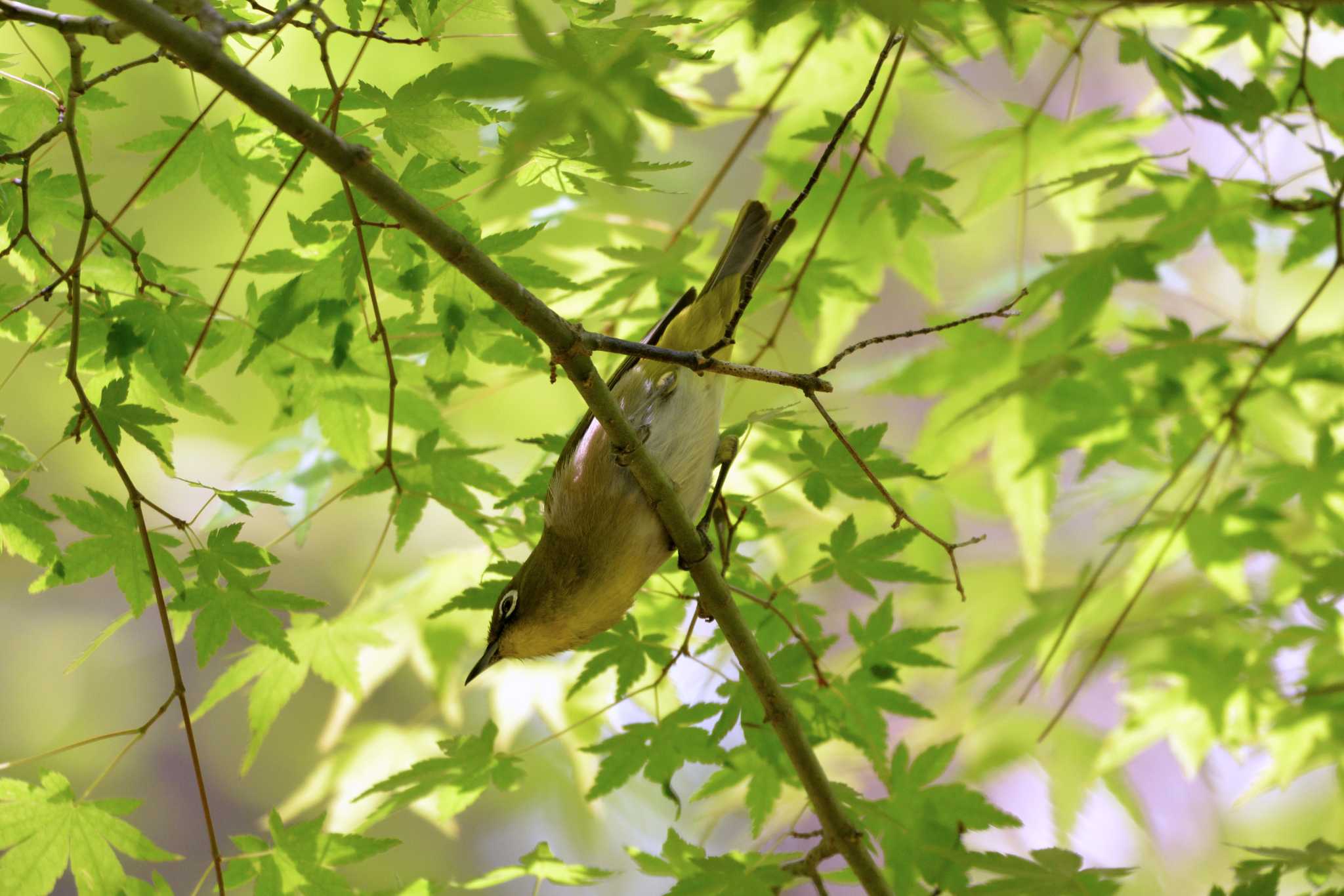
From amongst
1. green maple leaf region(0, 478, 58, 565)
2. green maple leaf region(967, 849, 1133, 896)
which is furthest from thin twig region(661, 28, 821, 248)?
green maple leaf region(967, 849, 1133, 896)

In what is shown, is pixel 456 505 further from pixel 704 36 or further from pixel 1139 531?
pixel 1139 531

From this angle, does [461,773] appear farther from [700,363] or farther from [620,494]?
[700,363]

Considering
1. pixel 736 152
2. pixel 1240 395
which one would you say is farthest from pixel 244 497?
pixel 1240 395

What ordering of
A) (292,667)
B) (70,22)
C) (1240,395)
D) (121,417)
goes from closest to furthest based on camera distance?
(70,22)
(121,417)
(292,667)
(1240,395)

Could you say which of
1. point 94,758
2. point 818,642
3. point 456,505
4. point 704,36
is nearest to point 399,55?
point 704,36

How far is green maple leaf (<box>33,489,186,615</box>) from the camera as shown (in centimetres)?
163

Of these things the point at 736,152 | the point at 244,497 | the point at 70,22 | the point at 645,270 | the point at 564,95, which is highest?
the point at 736,152

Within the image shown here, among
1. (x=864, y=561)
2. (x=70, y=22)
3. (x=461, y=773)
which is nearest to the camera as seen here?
(x=70, y=22)

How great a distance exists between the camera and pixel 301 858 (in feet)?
5.82

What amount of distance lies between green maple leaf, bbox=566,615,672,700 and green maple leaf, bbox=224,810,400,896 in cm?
46

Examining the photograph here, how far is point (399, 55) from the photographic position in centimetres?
377

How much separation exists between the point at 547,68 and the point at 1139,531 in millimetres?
2292

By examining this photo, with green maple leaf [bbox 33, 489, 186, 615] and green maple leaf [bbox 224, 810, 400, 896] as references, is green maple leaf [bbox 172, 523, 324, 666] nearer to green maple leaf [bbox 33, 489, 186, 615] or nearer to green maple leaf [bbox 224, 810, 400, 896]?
green maple leaf [bbox 33, 489, 186, 615]

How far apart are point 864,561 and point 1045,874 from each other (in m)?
0.62
